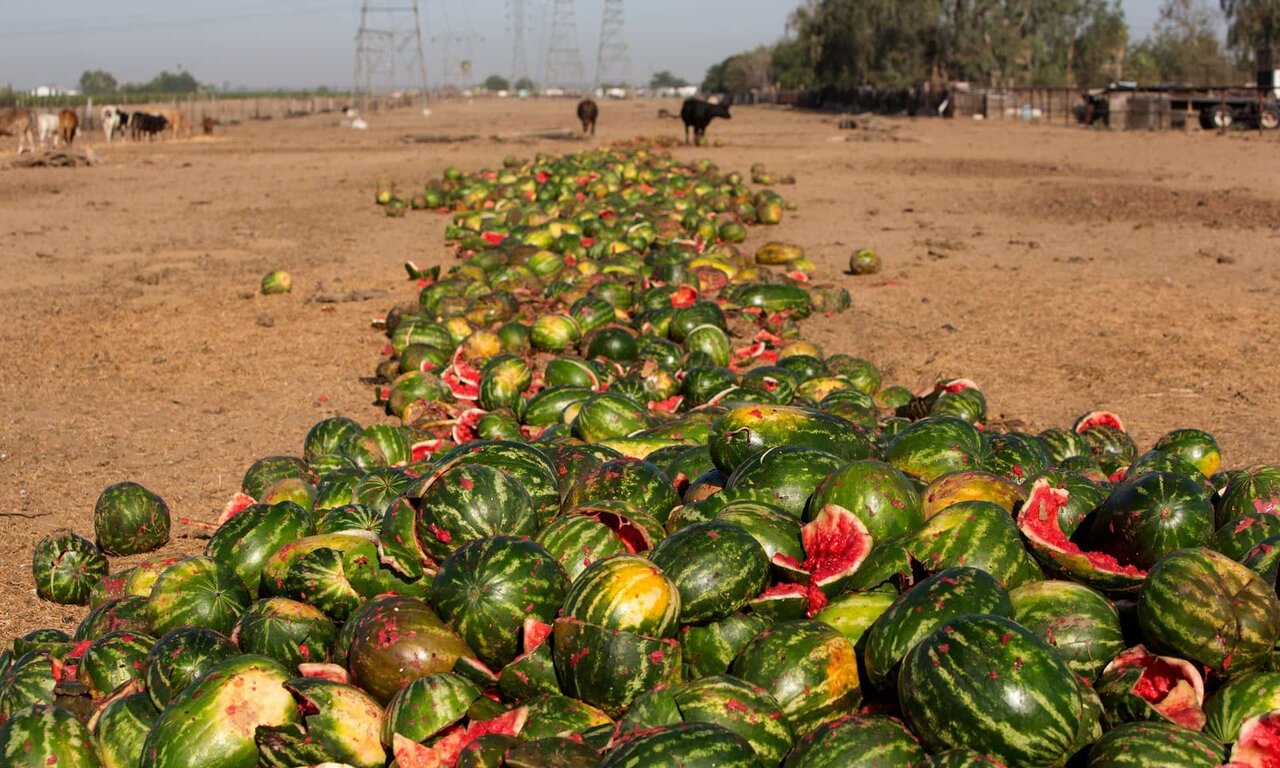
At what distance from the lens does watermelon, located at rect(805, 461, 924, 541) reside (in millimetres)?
3684

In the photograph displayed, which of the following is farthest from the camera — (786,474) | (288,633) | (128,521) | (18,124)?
(18,124)

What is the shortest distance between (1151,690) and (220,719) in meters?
2.56

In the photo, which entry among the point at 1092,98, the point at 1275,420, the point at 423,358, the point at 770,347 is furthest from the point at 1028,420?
the point at 1092,98

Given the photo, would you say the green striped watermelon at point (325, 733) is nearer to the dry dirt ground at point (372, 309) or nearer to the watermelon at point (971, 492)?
the watermelon at point (971, 492)

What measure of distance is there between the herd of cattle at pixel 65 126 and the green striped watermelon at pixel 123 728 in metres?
36.5

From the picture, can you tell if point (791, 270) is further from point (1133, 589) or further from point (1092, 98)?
point (1092, 98)

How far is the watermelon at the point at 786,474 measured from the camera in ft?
13.0

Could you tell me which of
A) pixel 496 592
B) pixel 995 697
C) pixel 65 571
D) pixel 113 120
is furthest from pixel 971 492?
pixel 113 120

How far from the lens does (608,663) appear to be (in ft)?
9.96

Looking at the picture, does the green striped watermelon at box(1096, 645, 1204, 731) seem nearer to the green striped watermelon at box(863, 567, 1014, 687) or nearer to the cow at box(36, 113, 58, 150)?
the green striped watermelon at box(863, 567, 1014, 687)

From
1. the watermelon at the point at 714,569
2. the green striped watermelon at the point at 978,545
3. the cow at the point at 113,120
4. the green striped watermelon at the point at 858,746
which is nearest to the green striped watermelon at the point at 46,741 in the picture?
the watermelon at the point at 714,569

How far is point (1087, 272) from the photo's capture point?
12930 mm

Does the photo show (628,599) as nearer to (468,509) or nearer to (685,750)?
(685,750)

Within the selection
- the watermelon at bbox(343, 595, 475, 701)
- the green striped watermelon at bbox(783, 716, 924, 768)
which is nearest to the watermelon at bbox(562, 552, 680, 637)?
the watermelon at bbox(343, 595, 475, 701)
